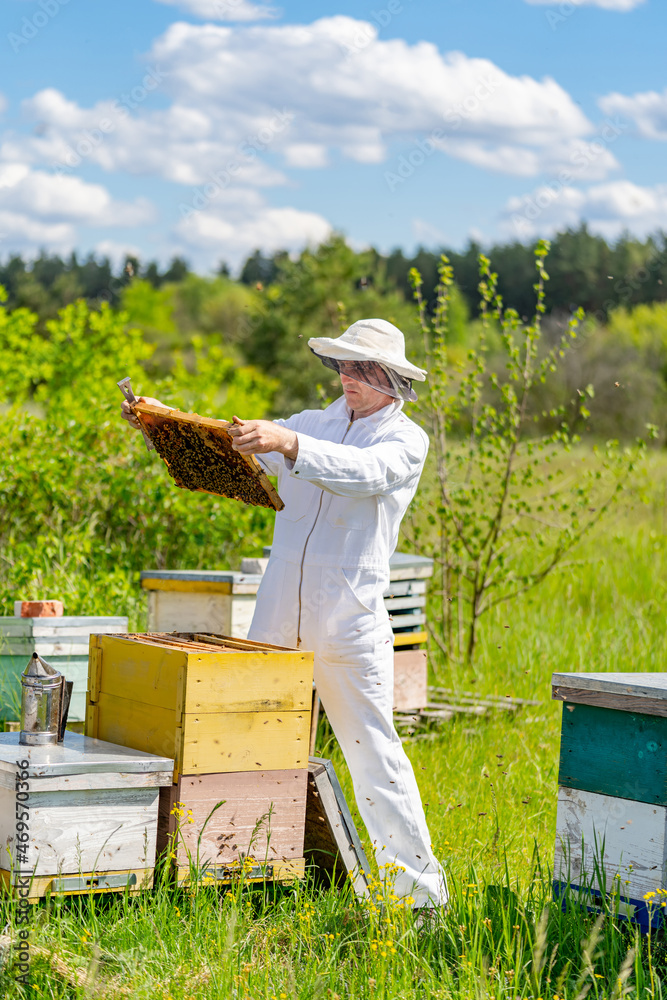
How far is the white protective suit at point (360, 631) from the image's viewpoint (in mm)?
3436

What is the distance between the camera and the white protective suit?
3436 millimetres

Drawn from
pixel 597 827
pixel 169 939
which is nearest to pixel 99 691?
pixel 169 939

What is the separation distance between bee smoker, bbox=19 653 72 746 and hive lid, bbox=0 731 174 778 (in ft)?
0.13

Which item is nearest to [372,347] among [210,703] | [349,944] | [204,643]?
[204,643]

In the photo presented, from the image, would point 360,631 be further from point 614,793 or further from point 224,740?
point 614,793

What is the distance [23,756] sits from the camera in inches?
111

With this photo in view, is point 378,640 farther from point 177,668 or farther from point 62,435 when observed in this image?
point 62,435

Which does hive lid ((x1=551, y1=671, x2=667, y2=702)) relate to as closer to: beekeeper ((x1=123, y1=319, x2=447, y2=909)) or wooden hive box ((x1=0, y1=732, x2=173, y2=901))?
beekeeper ((x1=123, y1=319, x2=447, y2=909))

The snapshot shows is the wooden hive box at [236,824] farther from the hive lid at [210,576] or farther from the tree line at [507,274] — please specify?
the tree line at [507,274]

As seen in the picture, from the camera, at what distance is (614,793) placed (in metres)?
2.94

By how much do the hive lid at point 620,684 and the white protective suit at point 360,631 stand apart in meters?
0.65

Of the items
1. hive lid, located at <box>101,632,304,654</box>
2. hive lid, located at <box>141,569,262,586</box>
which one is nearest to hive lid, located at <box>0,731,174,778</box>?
hive lid, located at <box>101,632,304,654</box>

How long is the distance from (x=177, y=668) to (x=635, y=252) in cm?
6019

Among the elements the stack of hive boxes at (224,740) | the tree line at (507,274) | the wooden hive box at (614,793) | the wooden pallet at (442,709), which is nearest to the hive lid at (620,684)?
the wooden hive box at (614,793)
